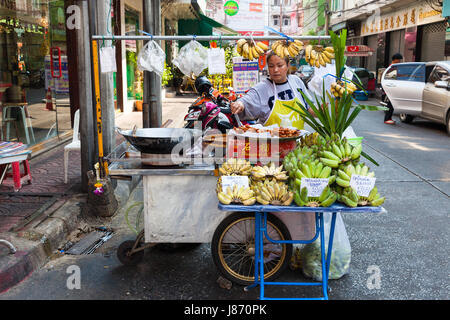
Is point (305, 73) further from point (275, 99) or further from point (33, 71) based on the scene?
point (275, 99)

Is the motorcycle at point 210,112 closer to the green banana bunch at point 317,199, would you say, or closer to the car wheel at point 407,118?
the green banana bunch at point 317,199

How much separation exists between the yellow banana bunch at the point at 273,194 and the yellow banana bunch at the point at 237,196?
0.18 ft

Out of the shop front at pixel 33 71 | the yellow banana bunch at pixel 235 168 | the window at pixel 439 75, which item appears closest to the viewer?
the yellow banana bunch at pixel 235 168

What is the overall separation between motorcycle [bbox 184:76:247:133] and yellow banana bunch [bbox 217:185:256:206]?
284 cm

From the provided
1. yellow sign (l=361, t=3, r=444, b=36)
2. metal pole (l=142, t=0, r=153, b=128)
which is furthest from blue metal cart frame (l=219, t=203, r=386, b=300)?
yellow sign (l=361, t=3, r=444, b=36)

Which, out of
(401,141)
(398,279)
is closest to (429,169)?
(401,141)

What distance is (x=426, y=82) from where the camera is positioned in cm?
1216

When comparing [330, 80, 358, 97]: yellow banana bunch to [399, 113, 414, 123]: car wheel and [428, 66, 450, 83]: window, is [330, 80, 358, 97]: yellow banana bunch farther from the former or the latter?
[399, 113, 414, 123]: car wheel

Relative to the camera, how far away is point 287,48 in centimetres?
393

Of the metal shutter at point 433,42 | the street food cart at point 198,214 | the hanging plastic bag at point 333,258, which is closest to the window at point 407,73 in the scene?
the metal shutter at point 433,42

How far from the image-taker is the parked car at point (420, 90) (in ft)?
36.7

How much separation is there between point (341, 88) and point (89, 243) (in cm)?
291

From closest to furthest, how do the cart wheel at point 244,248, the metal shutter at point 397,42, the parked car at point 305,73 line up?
1. the cart wheel at point 244,248
2. the metal shutter at point 397,42
3. the parked car at point 305,73

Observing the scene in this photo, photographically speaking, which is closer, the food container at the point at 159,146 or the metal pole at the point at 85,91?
the food container at the point at 159,146
